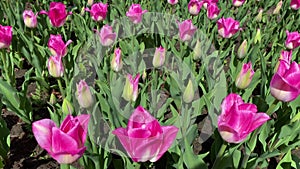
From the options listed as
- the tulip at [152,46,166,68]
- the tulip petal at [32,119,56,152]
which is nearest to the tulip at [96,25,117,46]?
the tulip at [152,46,166,68]

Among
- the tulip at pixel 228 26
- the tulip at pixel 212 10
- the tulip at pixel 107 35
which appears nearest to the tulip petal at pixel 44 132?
the tulip at pixel 107 35

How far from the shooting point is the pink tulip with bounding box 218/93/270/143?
3.32ft

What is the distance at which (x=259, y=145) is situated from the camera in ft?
6.14

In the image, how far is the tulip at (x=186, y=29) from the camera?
6.73ft

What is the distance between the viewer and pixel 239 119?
1017 mm

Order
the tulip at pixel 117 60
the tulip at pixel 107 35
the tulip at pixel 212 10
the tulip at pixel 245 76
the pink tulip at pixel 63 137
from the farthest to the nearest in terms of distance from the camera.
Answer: the tulip at pixel 212 10 < the tulip at pixel 107 35 < the tulip at pixel 117 60 < the tulip at pixel 245 76 < the pink tulip at pixel 63 137

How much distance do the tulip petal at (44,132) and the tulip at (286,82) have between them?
2.57ft

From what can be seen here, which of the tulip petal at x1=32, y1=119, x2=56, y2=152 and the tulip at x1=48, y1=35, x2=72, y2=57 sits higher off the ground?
the tulip petal at x1=32, y1=119, x2=56, y2=152

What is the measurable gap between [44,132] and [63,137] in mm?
68

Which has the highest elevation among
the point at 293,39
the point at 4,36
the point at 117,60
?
the point at 4,36

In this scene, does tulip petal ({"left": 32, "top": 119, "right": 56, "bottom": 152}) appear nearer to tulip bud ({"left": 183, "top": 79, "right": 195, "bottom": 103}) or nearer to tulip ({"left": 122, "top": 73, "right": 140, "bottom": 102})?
tulip ({"left": 122, "top": 73, "right": 140, "bottom": 102})

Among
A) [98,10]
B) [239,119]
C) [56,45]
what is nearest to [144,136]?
[239,119]

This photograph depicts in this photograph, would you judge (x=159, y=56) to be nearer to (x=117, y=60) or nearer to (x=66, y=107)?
(x=117, y=60)

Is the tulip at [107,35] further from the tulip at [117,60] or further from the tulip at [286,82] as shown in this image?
the tulip at [286,82]
